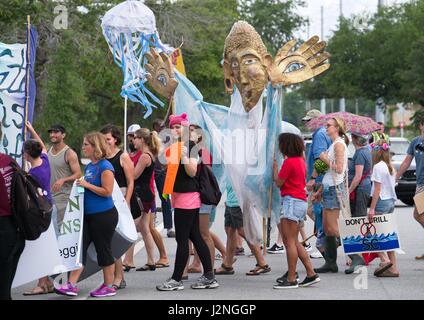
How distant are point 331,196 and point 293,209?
1.32m

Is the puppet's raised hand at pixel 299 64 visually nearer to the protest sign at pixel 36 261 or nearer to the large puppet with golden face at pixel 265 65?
the large puppet with golden face at pixel 265 65

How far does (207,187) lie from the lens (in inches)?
399

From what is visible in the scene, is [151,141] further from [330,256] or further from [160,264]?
[330,256]

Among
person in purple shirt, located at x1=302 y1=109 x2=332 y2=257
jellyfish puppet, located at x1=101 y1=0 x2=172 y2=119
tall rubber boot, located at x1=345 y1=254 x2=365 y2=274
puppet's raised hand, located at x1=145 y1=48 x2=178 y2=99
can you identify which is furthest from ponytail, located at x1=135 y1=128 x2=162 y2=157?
jellyfish puppet, located at x1=101 y1=0 x2=172 y2=119

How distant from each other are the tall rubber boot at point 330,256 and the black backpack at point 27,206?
155 inches

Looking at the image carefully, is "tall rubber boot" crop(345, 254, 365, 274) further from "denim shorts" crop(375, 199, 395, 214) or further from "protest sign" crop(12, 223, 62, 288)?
"protest sign" crop(12, 223, 62, 288)

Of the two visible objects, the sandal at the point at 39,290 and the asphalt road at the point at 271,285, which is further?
the sandal at the point at 39,290

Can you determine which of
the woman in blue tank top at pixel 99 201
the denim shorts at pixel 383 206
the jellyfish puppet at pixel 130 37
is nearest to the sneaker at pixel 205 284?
the woman in blue tank top at pixel 99 201

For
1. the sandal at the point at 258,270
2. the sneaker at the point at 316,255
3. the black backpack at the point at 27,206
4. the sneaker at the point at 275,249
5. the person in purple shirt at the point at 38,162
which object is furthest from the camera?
the sneaker at the point at 275,249

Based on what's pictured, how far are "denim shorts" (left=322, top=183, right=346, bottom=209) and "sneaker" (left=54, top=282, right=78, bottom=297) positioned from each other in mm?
3093

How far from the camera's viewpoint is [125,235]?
10.1 meters

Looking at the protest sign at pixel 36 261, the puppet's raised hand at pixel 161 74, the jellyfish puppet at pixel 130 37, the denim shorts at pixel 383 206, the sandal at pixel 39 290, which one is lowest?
the sandal at pixel 39 290

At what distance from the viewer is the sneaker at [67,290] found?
9.77 meters

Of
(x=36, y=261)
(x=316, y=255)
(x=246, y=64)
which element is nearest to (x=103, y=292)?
(x=36, y=261)
